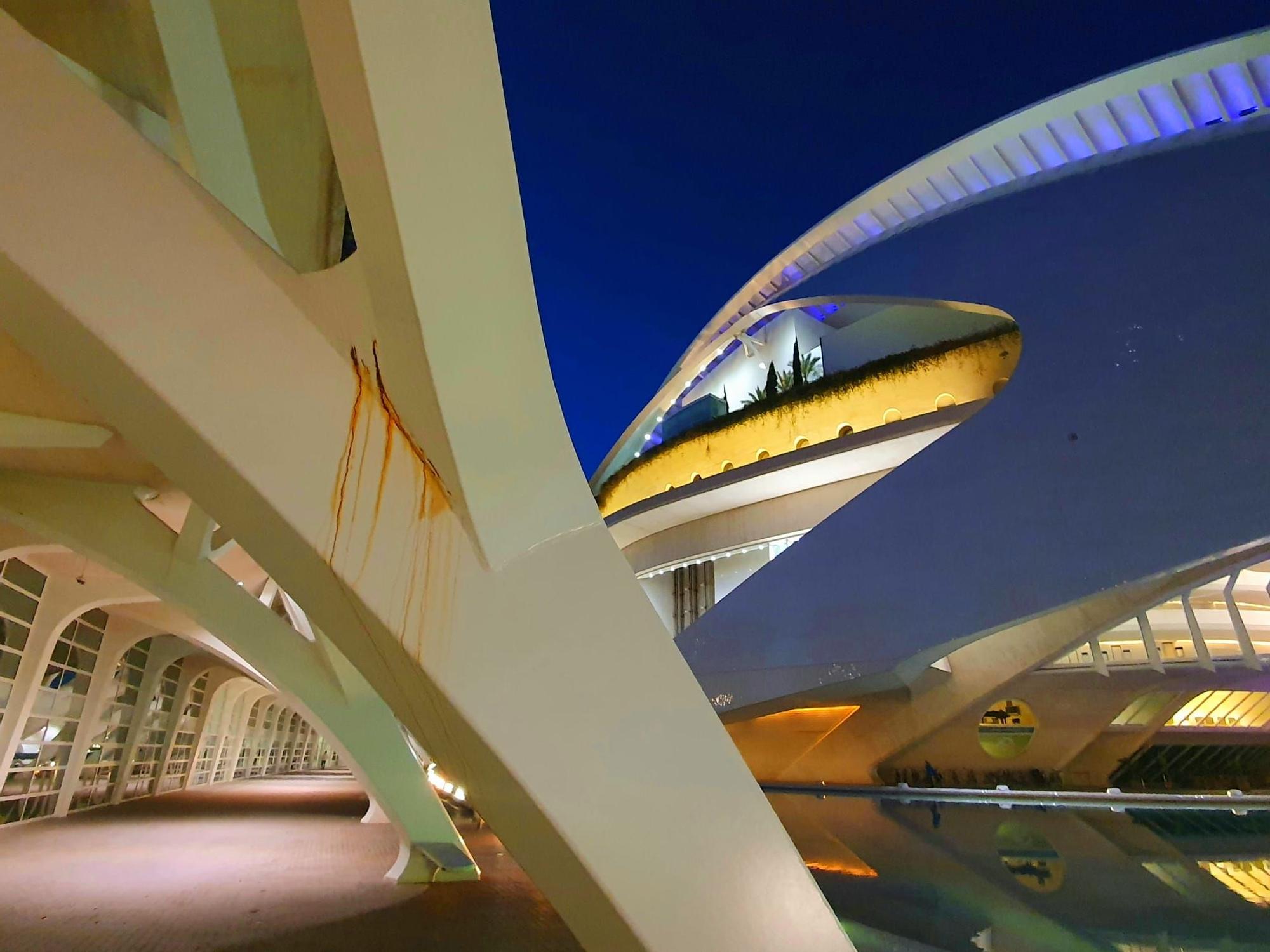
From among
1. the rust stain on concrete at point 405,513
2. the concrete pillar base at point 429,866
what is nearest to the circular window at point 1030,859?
the concrete pillar base at point 429,866

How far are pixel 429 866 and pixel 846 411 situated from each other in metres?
12.8

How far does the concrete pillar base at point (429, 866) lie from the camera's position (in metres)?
6.19

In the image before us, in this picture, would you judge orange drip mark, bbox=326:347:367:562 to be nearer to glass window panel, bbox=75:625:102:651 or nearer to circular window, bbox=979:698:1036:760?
glass window panel, bbox=75:625:102:651

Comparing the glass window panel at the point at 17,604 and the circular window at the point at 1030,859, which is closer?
the circular window at the point at 1030,859

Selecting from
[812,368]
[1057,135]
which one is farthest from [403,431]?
[812,368]

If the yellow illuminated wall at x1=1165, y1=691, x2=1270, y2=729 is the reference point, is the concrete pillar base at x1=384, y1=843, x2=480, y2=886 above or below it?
below

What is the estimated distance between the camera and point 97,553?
21.2 feet

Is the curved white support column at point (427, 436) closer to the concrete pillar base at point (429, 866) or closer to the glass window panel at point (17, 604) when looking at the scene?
the concrete pillar base at point (429, 866)

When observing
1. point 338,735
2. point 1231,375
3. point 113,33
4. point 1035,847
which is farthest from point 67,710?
point 1231,375

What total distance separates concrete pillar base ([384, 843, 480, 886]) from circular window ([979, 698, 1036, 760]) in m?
12.5

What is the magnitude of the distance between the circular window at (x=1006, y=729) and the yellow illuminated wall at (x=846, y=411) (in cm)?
641

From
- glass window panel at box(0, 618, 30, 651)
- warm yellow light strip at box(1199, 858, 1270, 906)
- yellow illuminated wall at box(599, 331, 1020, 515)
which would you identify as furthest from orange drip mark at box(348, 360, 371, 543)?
yellow illuminated wall at box(599, 331, 1020, 515)

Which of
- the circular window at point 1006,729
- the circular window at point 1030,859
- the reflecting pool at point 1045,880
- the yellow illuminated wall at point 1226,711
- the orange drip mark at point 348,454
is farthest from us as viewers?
the circular window at point 1006,729

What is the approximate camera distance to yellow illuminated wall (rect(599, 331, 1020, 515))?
15148mm
